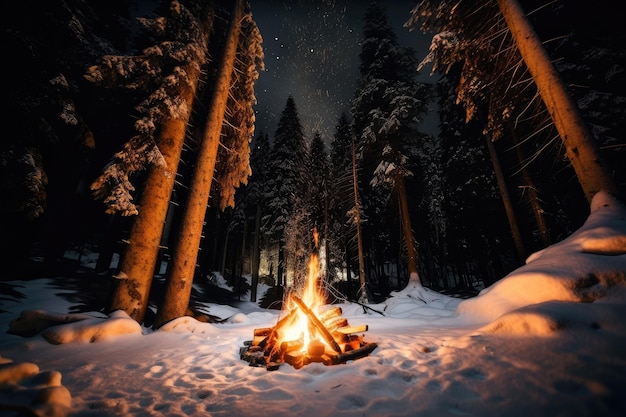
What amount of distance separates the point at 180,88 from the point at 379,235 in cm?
2850

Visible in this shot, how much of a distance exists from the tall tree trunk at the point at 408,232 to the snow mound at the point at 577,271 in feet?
26.6

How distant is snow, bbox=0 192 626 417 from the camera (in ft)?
7.32

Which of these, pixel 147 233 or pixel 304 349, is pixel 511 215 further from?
pixel 147 233

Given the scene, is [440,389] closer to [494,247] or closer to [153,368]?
[153,368]

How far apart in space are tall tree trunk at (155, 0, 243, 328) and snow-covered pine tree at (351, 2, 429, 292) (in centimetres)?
977

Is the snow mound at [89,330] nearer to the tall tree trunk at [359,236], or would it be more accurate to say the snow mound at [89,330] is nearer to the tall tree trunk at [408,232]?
the tall tree trunk at [408,232]

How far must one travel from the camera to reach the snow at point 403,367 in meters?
2.23

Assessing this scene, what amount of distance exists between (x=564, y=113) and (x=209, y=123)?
28.5 feet

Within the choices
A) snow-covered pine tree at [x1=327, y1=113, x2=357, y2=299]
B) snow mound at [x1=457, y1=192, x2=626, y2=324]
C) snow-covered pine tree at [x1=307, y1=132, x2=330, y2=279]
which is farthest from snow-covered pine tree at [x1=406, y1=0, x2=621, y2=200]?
snow-covered pine tree at [x1=307, y1=132, x2=330, y2=279]

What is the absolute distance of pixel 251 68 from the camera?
8.95m

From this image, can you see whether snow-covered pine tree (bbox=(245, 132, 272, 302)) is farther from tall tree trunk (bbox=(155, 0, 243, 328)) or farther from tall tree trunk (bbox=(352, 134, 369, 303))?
tall tree trunk (bbox=(155, 0, 243, 328))

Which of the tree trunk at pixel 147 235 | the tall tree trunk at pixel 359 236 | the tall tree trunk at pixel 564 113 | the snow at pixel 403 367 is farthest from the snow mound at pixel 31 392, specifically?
the tall tree trunk at pixel 359 236

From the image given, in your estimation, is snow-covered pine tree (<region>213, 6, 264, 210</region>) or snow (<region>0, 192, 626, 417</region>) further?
snow-covered pine tree (<region>213, 6, 264, 210</region>)

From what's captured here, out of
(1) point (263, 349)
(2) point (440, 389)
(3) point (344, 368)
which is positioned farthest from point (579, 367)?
(1) point (263, 349)
